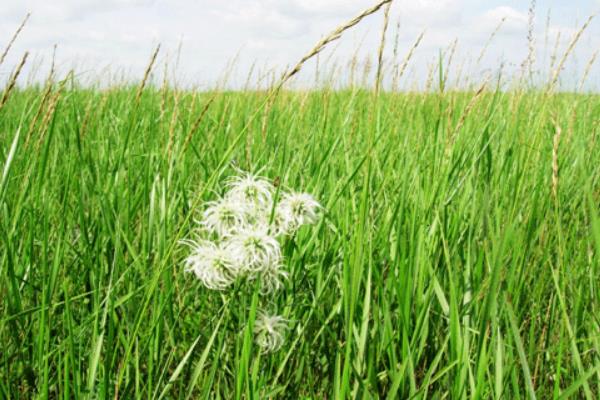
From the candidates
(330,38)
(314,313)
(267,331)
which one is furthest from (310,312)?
(330,38)

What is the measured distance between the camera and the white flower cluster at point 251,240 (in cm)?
86

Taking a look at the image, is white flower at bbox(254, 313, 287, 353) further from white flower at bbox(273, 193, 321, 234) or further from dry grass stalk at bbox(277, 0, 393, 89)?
dry grass stalk at bbox(277, 0, 393, 89)

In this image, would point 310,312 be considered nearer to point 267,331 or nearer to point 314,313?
point 267,331

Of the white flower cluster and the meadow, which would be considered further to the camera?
the meadow

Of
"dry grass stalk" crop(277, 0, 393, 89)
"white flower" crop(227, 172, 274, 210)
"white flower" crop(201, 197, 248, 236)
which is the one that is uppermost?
"dry grass stalk" crop(277, 0, 393, 89)

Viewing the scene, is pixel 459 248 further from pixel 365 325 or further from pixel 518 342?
pixel 518 342

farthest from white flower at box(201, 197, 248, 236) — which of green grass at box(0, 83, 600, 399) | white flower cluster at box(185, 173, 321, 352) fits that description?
green grass at box(0, 83, 600, 399)

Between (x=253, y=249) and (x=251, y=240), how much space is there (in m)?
0.02

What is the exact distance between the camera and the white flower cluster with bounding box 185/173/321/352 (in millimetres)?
860

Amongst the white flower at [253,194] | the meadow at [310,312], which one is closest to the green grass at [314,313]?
the meadow at [310,312]

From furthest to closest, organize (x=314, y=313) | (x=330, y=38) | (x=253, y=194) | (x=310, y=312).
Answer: (x=314, y=313) → (x=310, y=312) → (x=253, y=194) → (x=330, y=38)

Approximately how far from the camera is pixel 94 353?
971mm

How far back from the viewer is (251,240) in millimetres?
860

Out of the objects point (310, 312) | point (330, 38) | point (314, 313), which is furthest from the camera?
point (314, 313)
